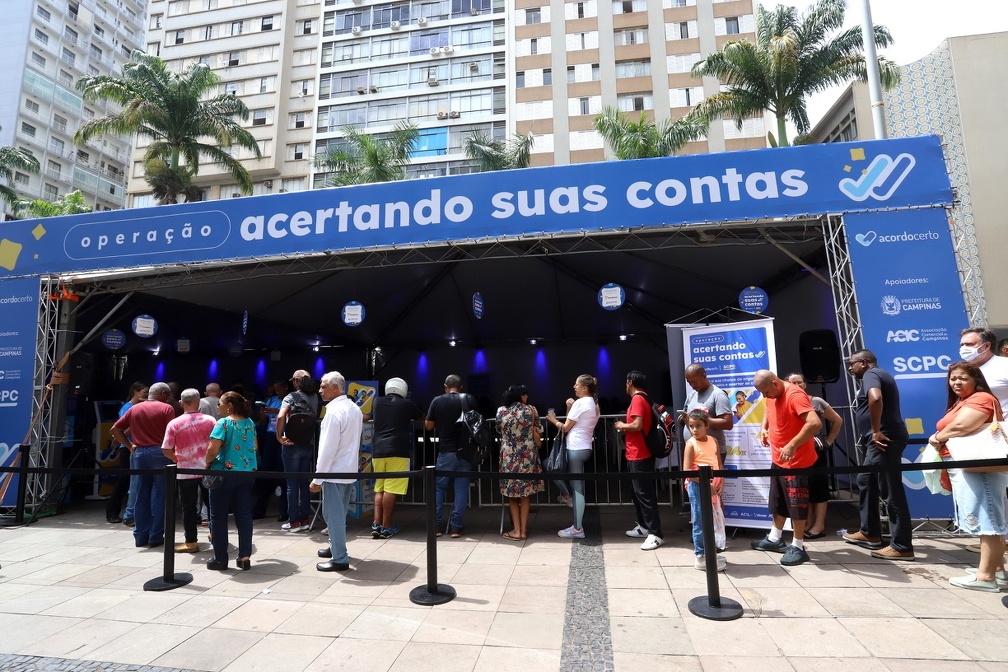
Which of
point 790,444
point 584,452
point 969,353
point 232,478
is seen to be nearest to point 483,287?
point 584,452

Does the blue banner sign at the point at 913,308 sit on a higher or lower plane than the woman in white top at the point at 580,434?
higher

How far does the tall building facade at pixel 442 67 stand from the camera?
3416 cm

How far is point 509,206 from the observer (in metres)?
6.58

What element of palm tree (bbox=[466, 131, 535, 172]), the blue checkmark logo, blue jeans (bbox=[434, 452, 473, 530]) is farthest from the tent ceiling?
palm tree (bbox=[466, 131, 535, 172])

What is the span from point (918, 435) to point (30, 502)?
36.5 feet

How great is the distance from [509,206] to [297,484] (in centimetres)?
426

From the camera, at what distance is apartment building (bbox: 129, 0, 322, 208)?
130 ft

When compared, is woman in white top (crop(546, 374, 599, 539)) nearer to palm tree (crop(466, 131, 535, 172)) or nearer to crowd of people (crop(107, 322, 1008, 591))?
crowd of people (crop(107, 322, 1008, 591))

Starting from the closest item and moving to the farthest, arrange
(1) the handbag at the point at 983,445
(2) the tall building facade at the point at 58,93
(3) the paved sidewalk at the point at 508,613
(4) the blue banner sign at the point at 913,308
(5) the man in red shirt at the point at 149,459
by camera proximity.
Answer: (3) the paved sidewalk at the point at 508,613 < (1) the handbag at the point at 983,445 < (4) the blue banner sign at the point at 913,308 < (5) the man in red shirt at the point at 149,459 < (2) the tall building facade at the point at 58,93

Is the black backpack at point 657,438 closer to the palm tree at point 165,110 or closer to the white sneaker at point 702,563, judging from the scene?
the white sneaker at point 702,563

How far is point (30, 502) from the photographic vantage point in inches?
293

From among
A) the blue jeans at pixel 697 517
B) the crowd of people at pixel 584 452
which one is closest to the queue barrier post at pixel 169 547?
the crowd of people at pixel 584 452

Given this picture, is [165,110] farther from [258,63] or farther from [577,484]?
[577,484]

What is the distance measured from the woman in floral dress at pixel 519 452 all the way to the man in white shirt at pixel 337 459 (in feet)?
5.34
